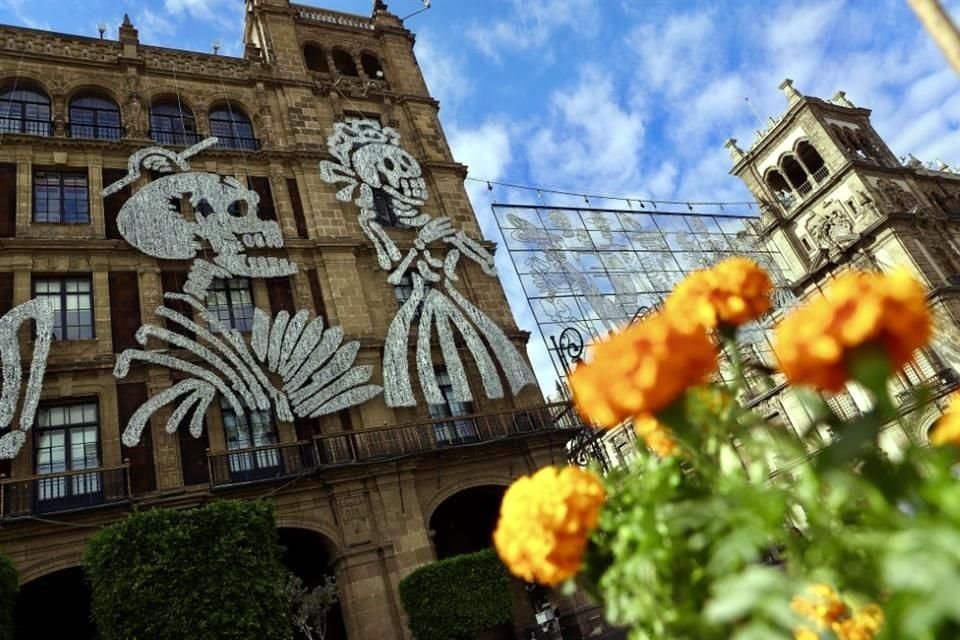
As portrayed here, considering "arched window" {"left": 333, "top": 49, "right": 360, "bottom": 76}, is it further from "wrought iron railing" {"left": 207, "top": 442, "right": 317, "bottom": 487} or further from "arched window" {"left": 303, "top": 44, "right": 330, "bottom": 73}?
"wrought iron railing" {"left": 207, "top": 442, "right": 317, "bottom": 487}

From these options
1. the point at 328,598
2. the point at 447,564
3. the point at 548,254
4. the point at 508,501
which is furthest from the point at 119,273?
the point at 508,501

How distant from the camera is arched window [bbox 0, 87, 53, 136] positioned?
1617 centimetres

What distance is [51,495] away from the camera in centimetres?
1190

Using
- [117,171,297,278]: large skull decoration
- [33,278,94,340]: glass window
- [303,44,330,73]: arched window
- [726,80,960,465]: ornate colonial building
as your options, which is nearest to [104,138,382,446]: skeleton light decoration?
[117,171,297,278]: large skull decoration

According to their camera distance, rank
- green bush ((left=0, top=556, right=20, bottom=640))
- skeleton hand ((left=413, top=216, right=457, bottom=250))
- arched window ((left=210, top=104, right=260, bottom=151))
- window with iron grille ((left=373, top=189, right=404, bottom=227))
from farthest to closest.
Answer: window with iron grille ((left=373, top=189, right=404, bottom=227))
arched window ((left=210, top=104, right=260, bottom=151))
skeleton hand ((left=413, top=216, right=457, bottom=250))
green bush ((left=0, top=556, right=20, bottom=640))

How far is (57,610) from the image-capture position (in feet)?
42.1

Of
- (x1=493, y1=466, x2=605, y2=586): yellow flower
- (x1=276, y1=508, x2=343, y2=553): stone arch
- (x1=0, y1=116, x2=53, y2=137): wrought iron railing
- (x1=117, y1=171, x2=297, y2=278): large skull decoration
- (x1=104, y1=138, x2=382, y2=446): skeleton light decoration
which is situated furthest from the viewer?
(x1=0, y1=116, x2=53, y2=137): wrought iron railing

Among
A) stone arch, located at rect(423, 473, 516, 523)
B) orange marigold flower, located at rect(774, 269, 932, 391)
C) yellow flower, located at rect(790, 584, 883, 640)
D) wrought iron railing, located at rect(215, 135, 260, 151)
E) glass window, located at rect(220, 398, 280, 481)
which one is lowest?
yellow flower, located at rect(790, 584, 883, 640)

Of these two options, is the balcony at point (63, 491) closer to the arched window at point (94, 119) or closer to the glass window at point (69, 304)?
the glass window at point (69, 304)

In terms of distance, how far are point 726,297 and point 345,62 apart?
79.8ft

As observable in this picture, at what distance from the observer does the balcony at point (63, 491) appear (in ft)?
37.1

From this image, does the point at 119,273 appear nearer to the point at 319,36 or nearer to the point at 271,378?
the point at 271,378

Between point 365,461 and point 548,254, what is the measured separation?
9.20 metres

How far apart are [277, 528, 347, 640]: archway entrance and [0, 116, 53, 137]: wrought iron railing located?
12.7 m
